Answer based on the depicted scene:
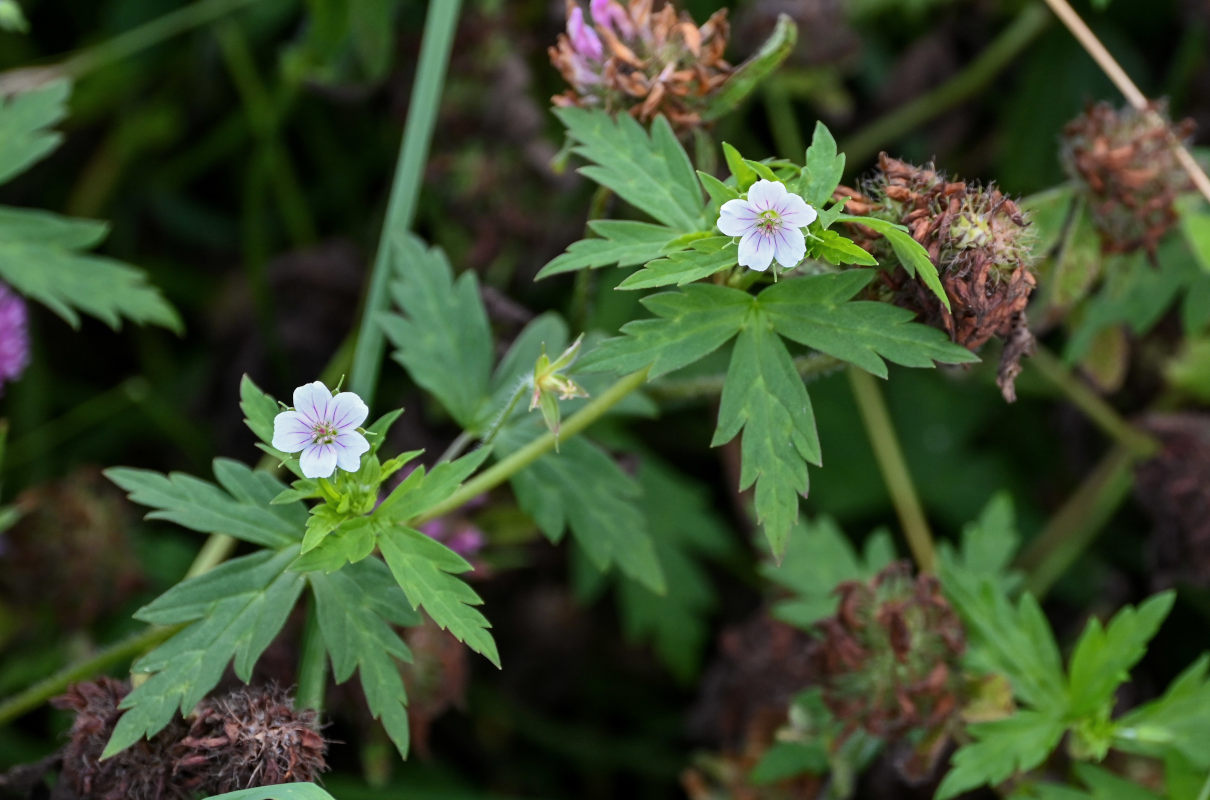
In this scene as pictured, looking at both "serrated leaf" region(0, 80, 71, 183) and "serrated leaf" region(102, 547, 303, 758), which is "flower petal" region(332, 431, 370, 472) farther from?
"serrated leaf" region(0, 80, 71, 183)

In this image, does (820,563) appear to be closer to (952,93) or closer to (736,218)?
(736,218)

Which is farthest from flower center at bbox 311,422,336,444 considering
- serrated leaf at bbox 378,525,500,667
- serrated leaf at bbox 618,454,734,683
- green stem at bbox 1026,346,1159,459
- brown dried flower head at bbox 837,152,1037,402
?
green stem at bbox 1026,346,1159,459

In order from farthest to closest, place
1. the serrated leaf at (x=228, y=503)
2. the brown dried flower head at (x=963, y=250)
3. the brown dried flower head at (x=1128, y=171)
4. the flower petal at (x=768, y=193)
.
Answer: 1. the brown dried flower head at (x=1128, y=171)
2. the serrated leaf at (x=228, y=503)
3. the brown dried flower head at (x=963, y=250)
4. the flower petal at (x=768, y=193)

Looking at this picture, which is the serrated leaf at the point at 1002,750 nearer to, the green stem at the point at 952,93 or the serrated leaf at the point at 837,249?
the serrated leaf at the point at 837,249

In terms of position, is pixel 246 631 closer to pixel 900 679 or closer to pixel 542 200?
pixel 900 679

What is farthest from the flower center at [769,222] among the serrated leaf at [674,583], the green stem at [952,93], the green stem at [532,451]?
the green stem at [952,93]

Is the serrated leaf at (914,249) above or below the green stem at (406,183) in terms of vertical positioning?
below

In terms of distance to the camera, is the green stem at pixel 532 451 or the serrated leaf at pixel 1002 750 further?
the serrated leaf at pixel 1002 750
